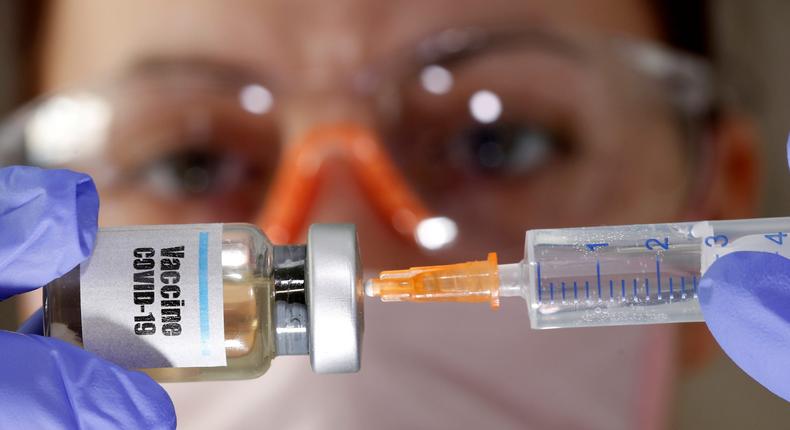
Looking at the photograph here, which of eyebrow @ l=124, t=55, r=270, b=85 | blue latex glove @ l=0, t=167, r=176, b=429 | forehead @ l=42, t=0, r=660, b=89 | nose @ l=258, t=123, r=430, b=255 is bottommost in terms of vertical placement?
blue latex glove @ l=0, t=167, r=176, b=429

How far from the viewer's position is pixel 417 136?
59.5 inches

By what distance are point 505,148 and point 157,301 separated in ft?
3.02

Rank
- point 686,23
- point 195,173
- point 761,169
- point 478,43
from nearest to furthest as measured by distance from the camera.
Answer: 1. point 478,43
2. point 195,173
3. point 686,23
4. point 761,169

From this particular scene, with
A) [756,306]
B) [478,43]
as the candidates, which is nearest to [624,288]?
[756,306]

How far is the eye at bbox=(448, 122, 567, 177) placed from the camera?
59.9 inches

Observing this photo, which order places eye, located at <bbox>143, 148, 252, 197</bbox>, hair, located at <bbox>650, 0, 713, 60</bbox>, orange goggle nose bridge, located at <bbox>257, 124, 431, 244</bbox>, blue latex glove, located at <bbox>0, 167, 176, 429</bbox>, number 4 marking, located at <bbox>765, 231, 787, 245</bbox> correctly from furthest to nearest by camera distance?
hair, located at <bbox>650, 0, 713, 60</bbox>
eye, located at <bbox>143, 148, 252, 197</bbox>
orange goggle nose bridge, located at <bbox>257, 124, 431, 244</bbox>
number 4 marking, located at <bbox>765, 231, 787, 245</bbox>
blue latex glove, located at <bbox>0, 167, 176, 429</bbox>

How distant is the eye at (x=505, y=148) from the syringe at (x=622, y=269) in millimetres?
661

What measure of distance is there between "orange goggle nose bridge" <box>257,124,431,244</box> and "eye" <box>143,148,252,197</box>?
0.10 meters

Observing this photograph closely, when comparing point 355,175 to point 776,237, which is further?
point 355,175

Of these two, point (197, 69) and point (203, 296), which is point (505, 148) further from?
point (203, 296)

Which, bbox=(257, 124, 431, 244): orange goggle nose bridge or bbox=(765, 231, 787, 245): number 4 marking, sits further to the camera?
bbox=(257, 124, 431, 244): orange goggle nose bridge

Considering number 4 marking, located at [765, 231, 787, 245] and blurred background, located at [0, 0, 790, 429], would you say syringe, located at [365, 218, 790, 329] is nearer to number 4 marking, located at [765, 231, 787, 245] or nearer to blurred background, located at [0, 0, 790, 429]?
number 4 marking, located at [765, 231, 787, 245]

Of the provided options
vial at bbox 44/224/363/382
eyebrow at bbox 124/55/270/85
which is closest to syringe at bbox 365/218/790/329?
vial at bbox 44/224/363/382

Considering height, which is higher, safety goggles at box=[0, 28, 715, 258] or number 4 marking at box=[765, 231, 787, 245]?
safety goggles at box=[0, 28, 715, 258]
